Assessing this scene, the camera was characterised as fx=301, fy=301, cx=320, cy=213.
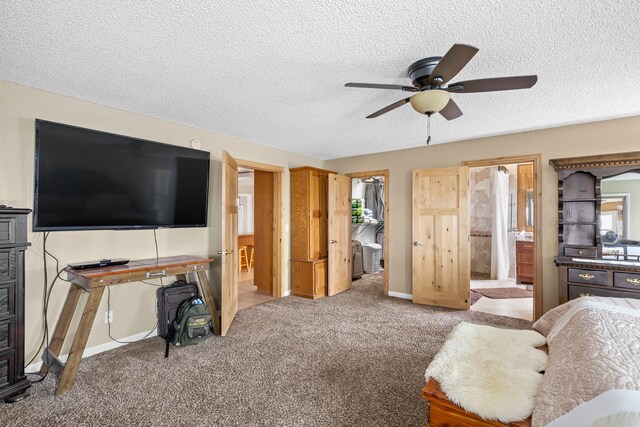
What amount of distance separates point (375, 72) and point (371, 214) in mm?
5297

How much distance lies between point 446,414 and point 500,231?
5480mm

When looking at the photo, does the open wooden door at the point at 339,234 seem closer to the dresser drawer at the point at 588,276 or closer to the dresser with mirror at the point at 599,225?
the dresser with mirror at the point at 599,225

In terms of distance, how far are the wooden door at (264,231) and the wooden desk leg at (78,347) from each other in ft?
8.82

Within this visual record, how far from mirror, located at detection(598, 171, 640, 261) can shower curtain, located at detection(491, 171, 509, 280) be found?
275 centimetres

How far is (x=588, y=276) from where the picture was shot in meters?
3.08

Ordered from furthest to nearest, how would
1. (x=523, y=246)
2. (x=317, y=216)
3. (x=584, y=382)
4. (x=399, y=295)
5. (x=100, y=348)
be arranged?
(x=523, y=246) → (x=317, y=216) → (x=399, y=295) → (x=100, y=348) → (x=584, y=382)

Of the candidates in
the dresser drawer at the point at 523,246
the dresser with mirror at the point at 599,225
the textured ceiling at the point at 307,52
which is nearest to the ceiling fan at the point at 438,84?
the textured ceiling at the point at 307,52

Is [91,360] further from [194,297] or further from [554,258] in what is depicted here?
[554,258]

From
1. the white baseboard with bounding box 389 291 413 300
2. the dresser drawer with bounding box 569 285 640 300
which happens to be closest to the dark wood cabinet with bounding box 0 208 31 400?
the white baseboard with bounding box 389 291 413 300

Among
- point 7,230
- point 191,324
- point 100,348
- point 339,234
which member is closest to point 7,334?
point 7,230

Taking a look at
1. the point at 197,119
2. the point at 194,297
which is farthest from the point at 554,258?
the point at 197,119

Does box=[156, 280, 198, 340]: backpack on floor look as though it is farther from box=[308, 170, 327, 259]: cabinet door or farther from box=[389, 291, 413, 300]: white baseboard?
box=[389, 291, 413, 300]: white baseboard

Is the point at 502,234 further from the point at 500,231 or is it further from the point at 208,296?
the point at 208,296

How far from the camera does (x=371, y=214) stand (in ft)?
24.0
